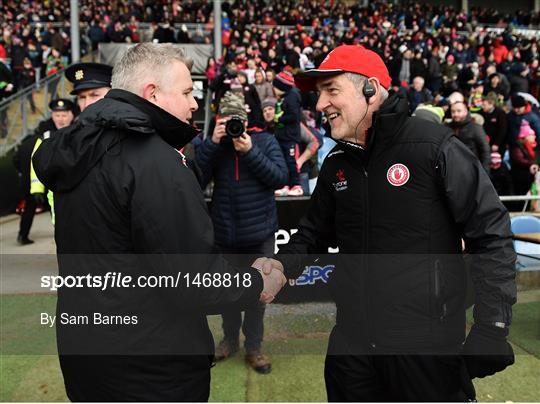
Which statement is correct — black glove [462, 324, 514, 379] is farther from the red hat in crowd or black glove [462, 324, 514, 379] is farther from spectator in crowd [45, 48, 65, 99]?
spectator in crowd [45, 48, 65, 99]

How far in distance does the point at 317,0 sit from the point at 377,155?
2870cm

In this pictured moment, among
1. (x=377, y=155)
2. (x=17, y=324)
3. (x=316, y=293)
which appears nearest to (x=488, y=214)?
(x=377, y=155)

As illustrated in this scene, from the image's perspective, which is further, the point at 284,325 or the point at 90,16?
the point at 90,16

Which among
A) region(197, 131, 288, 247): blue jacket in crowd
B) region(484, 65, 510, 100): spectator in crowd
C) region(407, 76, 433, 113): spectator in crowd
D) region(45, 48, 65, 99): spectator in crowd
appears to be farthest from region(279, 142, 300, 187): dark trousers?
region(45, 48, 65, 99): spectator in crowd

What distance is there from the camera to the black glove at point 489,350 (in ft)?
6.40

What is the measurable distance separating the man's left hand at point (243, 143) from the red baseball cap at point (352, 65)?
4.60 ft

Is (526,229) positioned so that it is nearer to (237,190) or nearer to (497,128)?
(237,190)

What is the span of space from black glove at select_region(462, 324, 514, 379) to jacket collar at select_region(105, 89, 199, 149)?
1.31 meters

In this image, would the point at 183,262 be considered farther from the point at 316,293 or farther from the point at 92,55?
the point at 92,55

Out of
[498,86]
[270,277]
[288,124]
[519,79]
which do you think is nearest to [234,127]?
[270,277]

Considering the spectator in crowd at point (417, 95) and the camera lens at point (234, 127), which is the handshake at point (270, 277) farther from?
the spectator in crowd at point (417, 95)

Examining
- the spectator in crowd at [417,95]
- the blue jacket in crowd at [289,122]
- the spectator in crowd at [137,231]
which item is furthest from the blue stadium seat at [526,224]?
the spectator in crowd at [417,95]

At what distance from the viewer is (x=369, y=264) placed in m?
2.21

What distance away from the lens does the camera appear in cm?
358
